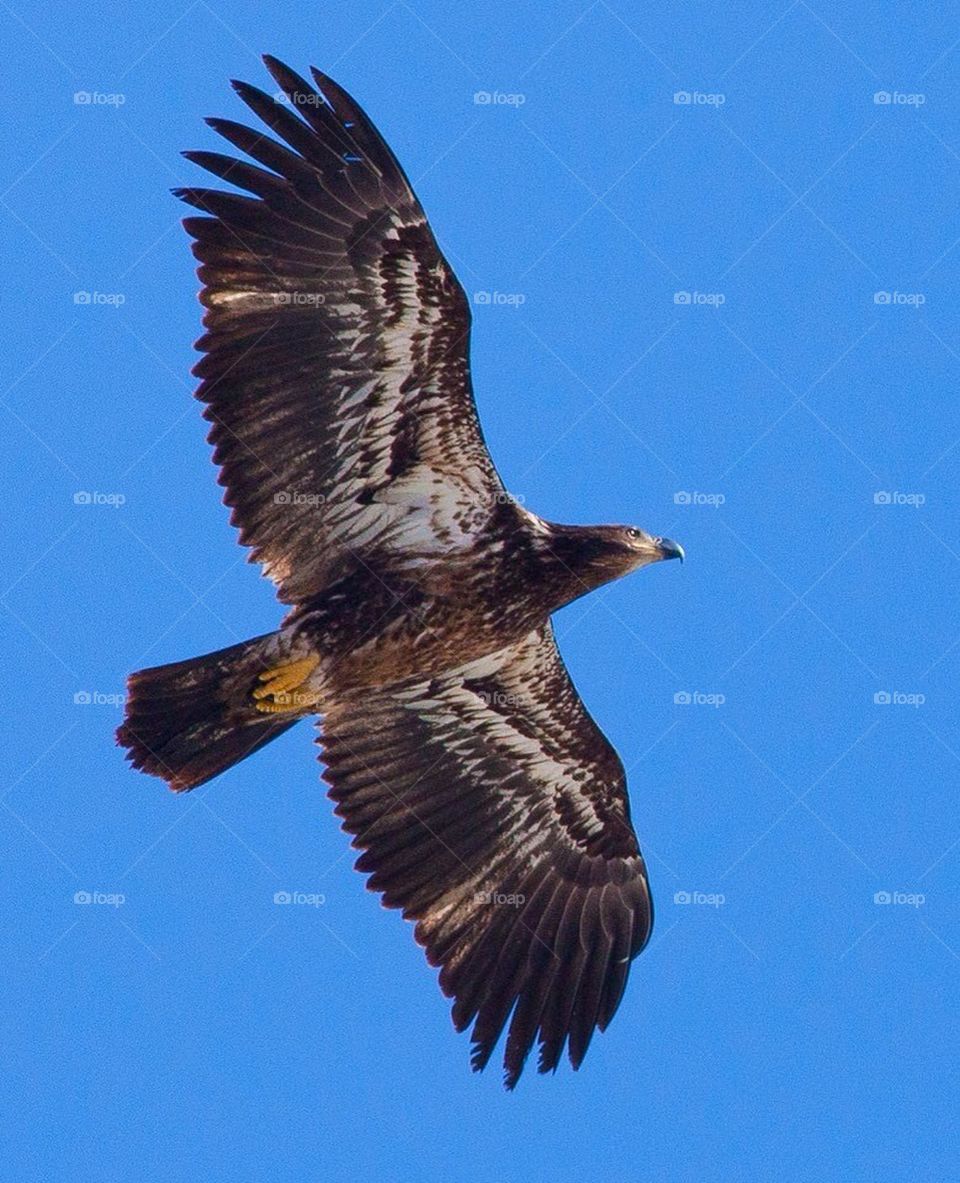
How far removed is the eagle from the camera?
1585cm

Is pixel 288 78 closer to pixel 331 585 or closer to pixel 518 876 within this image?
pixel 331 585

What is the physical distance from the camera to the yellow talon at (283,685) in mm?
16766

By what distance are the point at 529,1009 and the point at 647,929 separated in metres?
1.13

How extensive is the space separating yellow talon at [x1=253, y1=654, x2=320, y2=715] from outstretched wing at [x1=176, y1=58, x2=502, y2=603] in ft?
2.42

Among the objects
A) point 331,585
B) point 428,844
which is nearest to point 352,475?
point 331,585

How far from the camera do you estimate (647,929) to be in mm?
18016

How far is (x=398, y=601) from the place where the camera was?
667 inches
